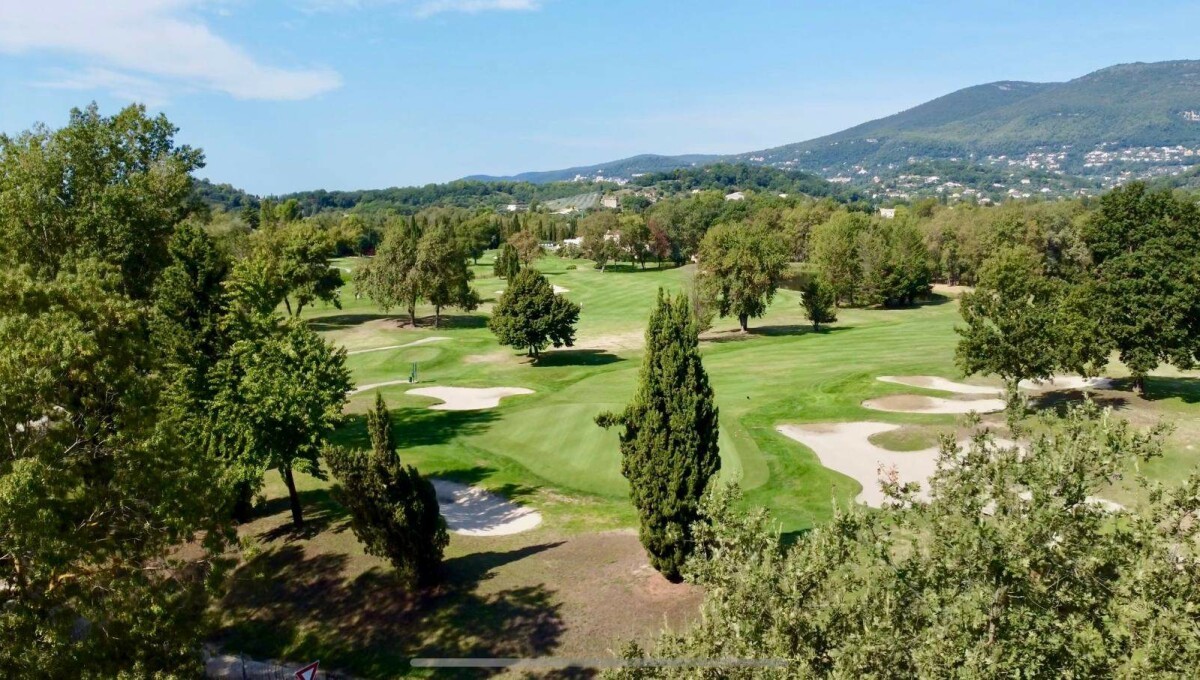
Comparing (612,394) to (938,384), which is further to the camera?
(612,394)

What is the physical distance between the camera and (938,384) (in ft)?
140

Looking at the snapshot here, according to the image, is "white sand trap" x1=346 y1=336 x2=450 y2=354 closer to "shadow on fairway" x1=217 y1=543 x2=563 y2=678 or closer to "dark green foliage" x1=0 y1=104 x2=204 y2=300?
"dark green foliage" x1=0 y1=104 x2=204 y2=300

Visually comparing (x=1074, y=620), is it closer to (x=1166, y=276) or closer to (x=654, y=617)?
(x=654, y=617)

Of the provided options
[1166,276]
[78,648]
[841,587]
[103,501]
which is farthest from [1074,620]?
[1166,276]

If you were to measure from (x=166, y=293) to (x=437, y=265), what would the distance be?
42406 mm

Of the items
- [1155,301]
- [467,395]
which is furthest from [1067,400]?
[467,395]

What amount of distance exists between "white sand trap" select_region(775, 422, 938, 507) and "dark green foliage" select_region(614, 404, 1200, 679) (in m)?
18.3

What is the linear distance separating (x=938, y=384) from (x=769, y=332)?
27.5m

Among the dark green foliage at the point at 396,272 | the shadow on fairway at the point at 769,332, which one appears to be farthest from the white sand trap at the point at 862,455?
the dark green foliage at the point at 396,272

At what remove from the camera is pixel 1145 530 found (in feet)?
27.5

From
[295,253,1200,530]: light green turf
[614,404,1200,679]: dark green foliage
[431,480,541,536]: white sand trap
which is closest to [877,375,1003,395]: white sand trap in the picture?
[295,253,1200,530]: light green turf

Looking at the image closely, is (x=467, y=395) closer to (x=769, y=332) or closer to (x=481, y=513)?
(x=481, y=513)

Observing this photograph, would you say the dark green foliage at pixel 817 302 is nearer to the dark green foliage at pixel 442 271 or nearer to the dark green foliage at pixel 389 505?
the dark green foliage at pixel 442 271

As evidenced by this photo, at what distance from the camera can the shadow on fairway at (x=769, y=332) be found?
2643 inches
